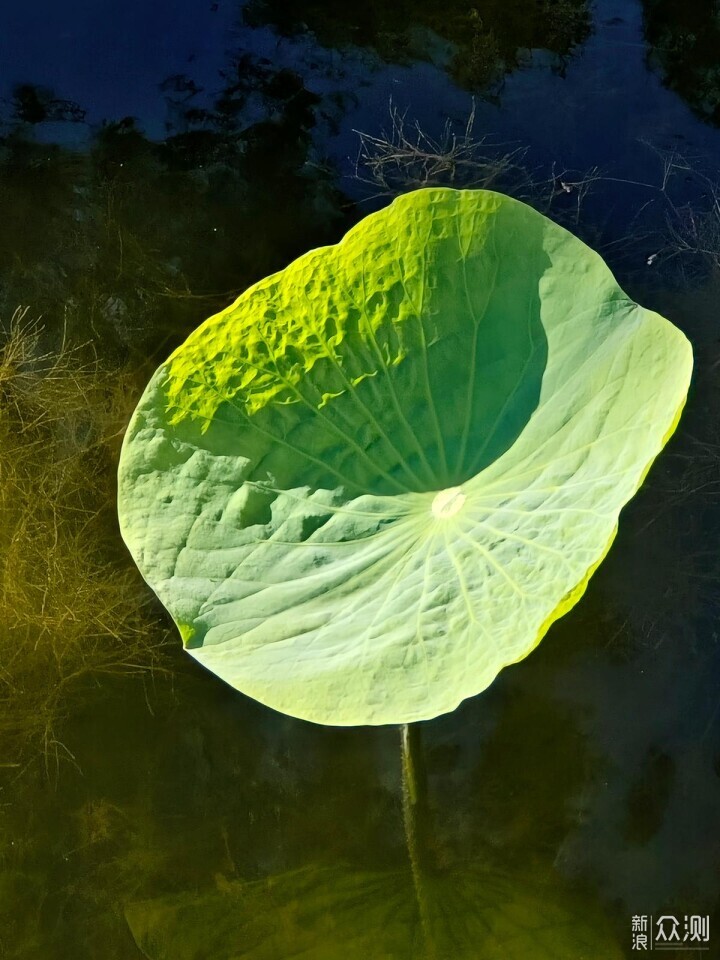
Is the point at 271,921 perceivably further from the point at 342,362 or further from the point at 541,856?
the point at 342,362

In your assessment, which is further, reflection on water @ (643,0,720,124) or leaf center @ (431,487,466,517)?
reflection on water @ (643,0,720,124)

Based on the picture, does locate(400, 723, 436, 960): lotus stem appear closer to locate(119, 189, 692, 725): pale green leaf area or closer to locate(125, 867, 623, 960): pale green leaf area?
locate(125, 867, 623, 960): pale green leaf area

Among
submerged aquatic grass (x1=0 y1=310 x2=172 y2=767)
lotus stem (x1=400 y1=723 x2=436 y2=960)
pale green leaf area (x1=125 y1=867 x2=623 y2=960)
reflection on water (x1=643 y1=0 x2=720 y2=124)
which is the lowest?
pale green leaf area (x1=125 y1=867 x2=623 y2=960)

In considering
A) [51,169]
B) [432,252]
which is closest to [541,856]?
[432,252]

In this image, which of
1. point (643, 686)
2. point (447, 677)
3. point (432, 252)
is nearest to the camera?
point (447, 677)

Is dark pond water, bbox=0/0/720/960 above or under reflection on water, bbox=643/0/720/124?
under

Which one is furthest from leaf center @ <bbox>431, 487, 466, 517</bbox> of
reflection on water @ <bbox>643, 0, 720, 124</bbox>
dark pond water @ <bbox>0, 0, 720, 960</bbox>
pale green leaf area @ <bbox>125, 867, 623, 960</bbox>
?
reflection on water @ <bbox>643, 0, 720, 124</bbox>

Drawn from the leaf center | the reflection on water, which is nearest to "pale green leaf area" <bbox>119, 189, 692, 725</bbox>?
the leaf center
